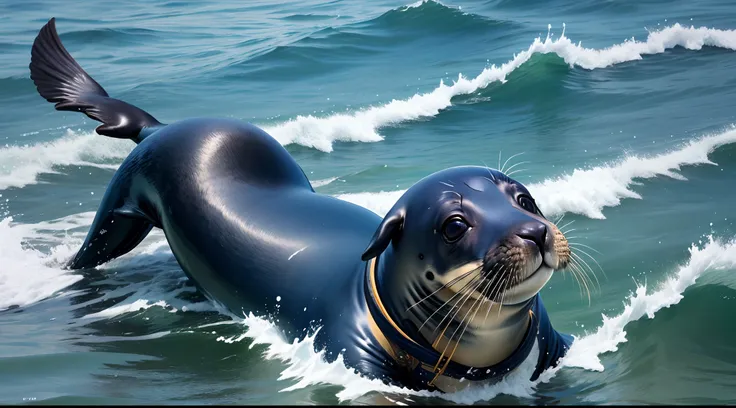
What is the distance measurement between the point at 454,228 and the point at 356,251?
1018 millimetres

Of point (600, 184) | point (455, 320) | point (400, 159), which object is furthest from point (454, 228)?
point (400, 159)

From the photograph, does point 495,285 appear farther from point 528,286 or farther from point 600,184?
point 600,184

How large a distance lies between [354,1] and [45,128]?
1388 cm

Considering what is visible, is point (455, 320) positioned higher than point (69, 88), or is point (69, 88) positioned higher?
point (69, 88)

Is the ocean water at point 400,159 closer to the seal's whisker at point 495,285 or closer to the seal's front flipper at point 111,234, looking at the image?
the seal's front flipper at point 111,234

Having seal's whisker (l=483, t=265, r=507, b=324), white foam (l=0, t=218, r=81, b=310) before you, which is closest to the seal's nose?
seal's whisker (l=483, t=265, r=507, b=324)

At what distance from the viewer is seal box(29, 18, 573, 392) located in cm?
430

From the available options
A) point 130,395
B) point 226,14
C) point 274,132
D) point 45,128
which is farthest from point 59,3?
point 130,395

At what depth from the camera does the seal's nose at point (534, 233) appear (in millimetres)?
4156

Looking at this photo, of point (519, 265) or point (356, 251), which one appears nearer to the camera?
point (519, 265)

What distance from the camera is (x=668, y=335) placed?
5441 millimetres

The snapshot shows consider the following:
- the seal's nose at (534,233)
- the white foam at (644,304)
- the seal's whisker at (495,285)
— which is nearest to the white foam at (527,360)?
the white foam at (644,304)

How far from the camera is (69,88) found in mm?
7504

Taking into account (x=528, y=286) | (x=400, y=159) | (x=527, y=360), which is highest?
(x=528, y=286)
